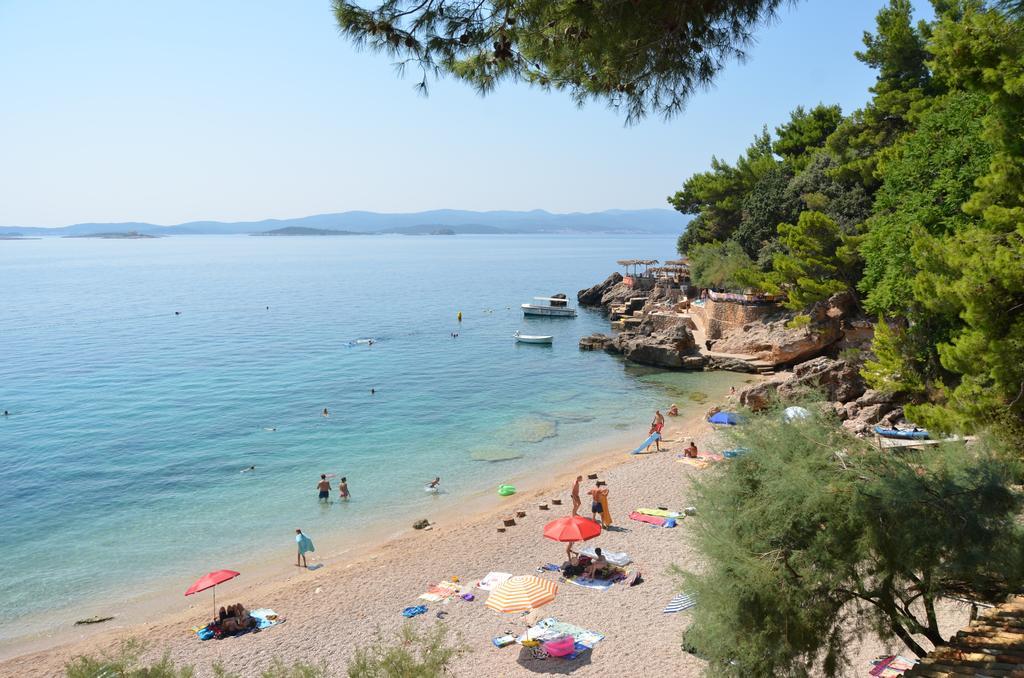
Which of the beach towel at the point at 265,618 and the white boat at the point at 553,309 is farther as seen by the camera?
the white boat at the point at 553,309

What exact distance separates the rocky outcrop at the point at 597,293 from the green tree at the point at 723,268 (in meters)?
21.9

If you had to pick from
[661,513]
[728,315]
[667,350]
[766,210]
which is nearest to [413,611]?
[661,513]

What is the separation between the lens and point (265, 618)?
13.5m

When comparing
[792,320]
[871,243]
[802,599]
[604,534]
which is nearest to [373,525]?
[604,534]

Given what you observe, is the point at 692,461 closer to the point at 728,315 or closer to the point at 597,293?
the point at 728,315

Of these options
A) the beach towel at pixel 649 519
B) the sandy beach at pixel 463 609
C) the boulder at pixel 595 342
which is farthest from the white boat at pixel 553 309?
the beach towel at pixel 649 519

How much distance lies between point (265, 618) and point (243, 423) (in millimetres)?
17073

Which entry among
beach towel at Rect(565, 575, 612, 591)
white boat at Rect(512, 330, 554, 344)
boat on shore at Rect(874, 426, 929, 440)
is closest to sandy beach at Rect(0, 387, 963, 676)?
beach towel at Rect(565, 575, 612, 591)

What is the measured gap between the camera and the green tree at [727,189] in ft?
160

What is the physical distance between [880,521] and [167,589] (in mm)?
14891

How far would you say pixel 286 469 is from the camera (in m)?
23.6

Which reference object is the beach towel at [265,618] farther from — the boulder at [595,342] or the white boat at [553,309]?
the white boat at [553,309]

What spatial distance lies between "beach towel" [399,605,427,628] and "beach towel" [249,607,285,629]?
7.94 ft

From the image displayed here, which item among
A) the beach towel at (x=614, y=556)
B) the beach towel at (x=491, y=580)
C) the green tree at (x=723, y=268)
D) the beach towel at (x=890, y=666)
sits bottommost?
the beach towel at (x=491, y=580)
